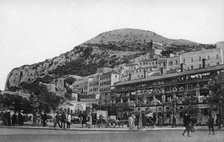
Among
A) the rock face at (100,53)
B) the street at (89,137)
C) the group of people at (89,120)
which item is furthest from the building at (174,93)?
the street at (89,137)

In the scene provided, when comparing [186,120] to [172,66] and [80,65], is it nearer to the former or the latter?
[172,66]

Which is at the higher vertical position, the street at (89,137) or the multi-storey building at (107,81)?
the multi-storey building at (107,81)

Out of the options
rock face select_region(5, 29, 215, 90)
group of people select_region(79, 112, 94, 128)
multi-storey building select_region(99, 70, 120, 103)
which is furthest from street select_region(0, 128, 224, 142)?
multi-storey building select_region(99, 70, 120, 103)

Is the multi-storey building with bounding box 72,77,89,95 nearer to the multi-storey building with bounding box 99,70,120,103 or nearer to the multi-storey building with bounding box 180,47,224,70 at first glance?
the multi-storey building with bounding box 99,70,120,103

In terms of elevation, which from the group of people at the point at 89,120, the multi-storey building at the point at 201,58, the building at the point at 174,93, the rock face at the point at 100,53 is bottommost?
the group of people at the point at 89,120

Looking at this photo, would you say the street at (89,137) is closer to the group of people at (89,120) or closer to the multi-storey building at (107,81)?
the group of people at (89,120)

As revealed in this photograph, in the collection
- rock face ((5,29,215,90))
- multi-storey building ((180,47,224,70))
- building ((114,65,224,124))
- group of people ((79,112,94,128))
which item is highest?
rock face ((5,29,215,90))

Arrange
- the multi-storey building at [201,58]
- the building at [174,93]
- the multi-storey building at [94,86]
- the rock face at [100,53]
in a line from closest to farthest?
1. the building at [174,93]
2. the multi-storey building at [201,58]
3. the multi-storey building at [94,86]
4. the rock face at [100,53]
